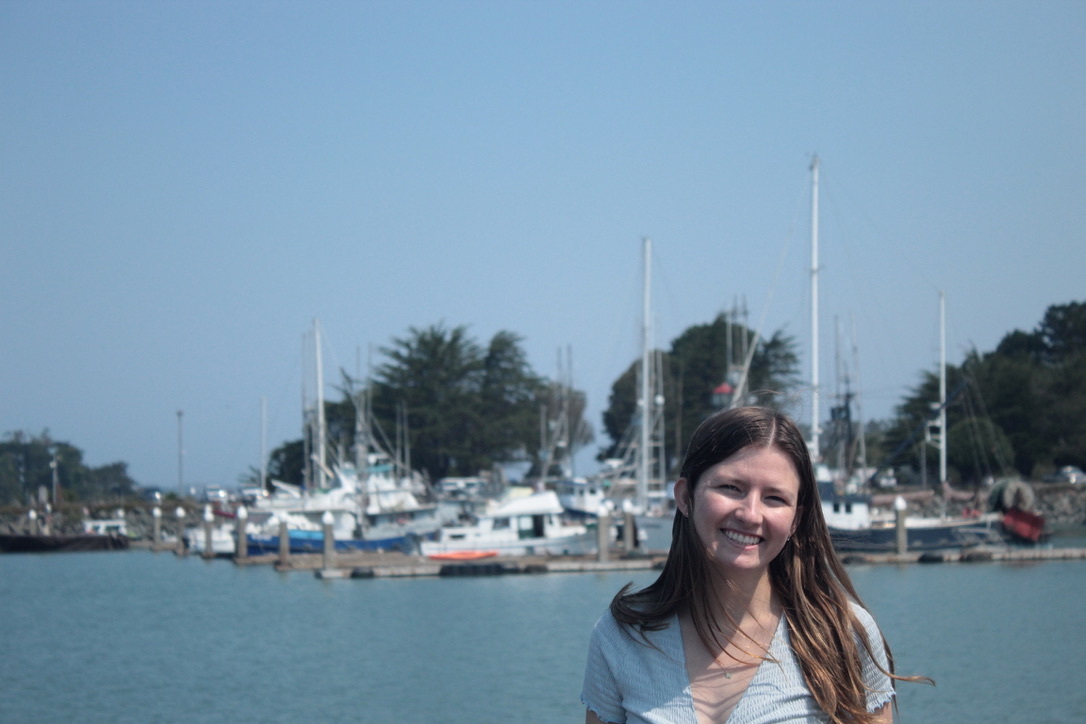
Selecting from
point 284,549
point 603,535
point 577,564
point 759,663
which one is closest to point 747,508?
point 759,663

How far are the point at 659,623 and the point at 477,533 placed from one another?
36.8m

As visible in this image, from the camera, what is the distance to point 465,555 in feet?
125

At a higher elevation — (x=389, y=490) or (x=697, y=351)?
(x=697, y=351)

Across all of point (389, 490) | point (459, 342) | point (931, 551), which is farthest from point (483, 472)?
point (931, 551)

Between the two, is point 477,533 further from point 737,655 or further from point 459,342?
point 459,342

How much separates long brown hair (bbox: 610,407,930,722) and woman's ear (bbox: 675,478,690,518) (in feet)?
0.05

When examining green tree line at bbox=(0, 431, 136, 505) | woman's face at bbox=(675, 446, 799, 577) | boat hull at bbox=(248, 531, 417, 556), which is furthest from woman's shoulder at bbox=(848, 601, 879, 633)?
green tree line at bbox=(0, 431, 136, 505)

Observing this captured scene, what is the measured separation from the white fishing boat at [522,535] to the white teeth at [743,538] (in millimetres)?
36015

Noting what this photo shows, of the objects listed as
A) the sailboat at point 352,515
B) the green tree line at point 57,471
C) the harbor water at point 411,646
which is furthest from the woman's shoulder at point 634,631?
the green tree line at point 57,471

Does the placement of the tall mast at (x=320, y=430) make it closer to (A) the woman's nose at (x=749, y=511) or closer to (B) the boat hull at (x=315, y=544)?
(B) the boat hull at (x=315, y=544)

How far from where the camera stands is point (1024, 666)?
2028cm

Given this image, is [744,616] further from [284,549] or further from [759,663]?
[284,549]

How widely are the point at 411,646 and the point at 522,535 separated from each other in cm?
1517

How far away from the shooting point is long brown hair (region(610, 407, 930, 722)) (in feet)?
8.39
